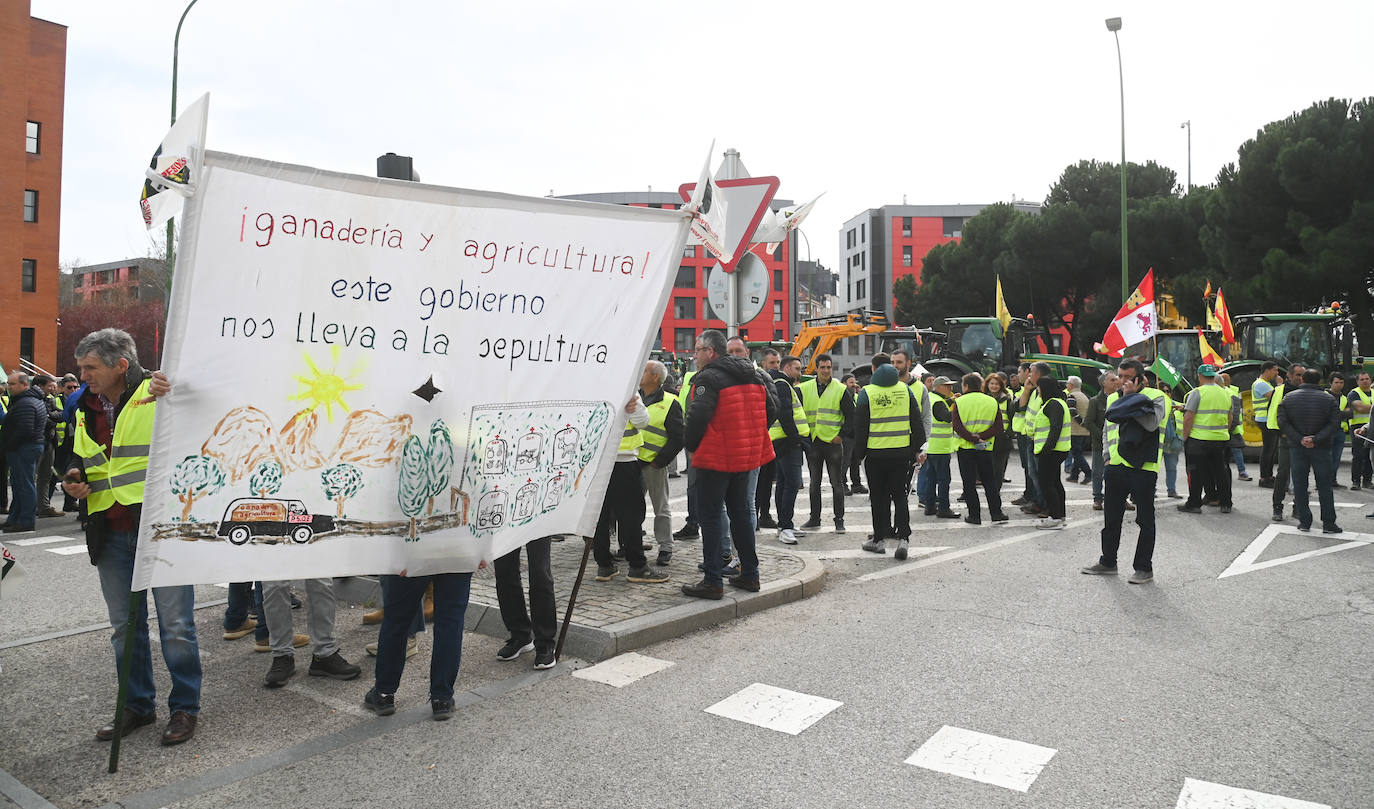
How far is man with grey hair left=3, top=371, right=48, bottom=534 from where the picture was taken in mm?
10516

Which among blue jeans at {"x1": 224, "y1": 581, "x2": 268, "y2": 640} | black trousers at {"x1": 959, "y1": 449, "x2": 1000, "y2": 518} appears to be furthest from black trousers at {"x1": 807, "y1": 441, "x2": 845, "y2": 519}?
blue jeans at {"x1": 224, "y1": 581, "x2": 268, "y2": 640}

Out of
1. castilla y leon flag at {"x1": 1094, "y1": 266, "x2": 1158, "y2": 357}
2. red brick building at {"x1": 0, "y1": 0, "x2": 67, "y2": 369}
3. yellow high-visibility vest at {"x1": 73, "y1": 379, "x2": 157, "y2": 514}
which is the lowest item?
yellow high-visibility vest at {"x1": 73, "y1": 379, "x2": 157, "y2": 514}

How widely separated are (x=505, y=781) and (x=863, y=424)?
18.2 feet

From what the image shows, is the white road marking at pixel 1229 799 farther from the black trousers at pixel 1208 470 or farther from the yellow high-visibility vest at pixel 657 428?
the black trousers at pixel 1208 470

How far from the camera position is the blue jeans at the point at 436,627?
4.47 meters

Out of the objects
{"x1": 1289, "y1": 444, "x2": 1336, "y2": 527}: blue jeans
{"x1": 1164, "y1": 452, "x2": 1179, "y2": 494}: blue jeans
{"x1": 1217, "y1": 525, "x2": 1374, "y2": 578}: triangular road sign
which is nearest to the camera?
{"x1": 1217, "y1": 525, "x2": 1374, "y2": 578}: triangular road sign

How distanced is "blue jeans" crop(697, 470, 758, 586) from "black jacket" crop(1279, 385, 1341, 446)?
6.81 meters

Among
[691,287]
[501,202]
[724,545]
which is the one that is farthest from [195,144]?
[691,287]

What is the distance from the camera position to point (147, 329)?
2078 inches

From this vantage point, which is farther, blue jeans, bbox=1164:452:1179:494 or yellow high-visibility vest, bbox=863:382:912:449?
blue jeans, bbox=1164:452:1179:494

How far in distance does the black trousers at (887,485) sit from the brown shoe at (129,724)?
594 cm

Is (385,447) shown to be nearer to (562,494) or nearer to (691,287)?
(562,494)

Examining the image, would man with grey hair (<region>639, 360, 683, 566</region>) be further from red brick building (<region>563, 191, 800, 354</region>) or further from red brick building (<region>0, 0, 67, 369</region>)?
red brick building (<region>563, 191, 800, 354</region>)

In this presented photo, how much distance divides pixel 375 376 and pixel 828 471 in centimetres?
671
